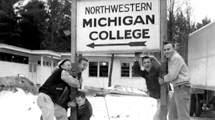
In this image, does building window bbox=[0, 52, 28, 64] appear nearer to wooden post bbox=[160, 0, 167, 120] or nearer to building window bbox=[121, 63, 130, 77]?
building window bbox=[121, 63, 130, 77]

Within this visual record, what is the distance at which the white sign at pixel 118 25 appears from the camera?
16.0 ft

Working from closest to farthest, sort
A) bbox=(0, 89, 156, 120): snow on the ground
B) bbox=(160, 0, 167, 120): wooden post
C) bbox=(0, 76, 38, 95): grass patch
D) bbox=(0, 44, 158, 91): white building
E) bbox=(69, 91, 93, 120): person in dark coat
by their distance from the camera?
bbox=(160, 0, 167, 120): wooden post
bbox=(69, 91, 93, 120): person in dark coat
bbox=(0, 89, 156, 120): snow on the ground
bbox=(0, 76, 38, 95): grass patch
bbox=(0, 44, 158, 91): white building

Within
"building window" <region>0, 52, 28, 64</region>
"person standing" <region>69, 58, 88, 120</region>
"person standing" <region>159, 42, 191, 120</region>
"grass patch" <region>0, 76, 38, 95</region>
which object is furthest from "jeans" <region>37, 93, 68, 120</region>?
"building window" <region>0, 52, 28, 64</region>

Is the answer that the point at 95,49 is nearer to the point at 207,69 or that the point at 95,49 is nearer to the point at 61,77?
the point at 61,77

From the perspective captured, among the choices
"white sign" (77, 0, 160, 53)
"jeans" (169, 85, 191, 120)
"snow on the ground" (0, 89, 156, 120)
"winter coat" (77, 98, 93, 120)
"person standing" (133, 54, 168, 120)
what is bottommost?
"snow on the ground" (0, 89, 156, 120)

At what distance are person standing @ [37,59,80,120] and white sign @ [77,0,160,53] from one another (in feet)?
1.78

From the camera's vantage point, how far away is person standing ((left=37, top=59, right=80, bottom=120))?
484 centimetres

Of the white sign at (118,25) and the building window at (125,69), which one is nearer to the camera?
the white sign at (118,25)

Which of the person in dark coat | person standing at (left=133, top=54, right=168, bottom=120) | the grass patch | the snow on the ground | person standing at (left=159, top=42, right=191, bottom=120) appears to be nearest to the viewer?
person standing at (left=159, top=42, right=191, bottom=120)

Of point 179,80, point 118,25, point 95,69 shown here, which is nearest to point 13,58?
point 95,69

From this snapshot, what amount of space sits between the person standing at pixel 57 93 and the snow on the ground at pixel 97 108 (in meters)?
5.10

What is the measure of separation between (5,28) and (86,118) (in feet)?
107

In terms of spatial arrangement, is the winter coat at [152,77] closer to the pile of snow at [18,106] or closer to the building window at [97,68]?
the pile of snow at [18,106]

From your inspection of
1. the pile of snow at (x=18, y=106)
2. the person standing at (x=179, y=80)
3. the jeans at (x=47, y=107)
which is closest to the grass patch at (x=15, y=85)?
the pile of snow at (x=18, y=106)
